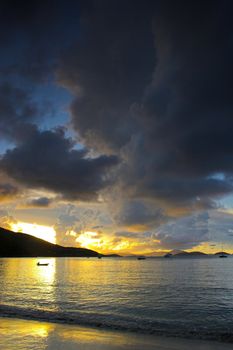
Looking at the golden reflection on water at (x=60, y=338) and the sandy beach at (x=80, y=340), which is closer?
the golden reflection on water at (x=60, y=338)

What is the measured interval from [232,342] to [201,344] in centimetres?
316

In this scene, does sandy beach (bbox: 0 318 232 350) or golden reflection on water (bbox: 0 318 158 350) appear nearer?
golden reflection on water (bbox: 0 318 158 350)

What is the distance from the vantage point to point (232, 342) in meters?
25.7

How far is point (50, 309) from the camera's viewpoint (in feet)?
140

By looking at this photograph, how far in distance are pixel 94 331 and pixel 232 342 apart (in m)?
10.8

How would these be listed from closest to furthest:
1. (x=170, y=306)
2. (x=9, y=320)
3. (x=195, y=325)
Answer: (x=9, y=320)
(x=195, y=325)
(x=170, y=306)

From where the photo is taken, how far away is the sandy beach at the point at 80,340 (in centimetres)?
2164

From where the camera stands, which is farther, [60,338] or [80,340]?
[60,338]

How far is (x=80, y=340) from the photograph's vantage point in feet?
77.7

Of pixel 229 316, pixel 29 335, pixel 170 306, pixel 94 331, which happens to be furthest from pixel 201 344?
pixel 170 306

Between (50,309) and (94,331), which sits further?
(50,309)

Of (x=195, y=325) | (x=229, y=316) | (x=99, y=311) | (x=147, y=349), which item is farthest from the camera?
(x=99, y=311)

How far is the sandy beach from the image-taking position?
2164 cm

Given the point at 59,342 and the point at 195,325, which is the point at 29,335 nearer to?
the point at 59,342
